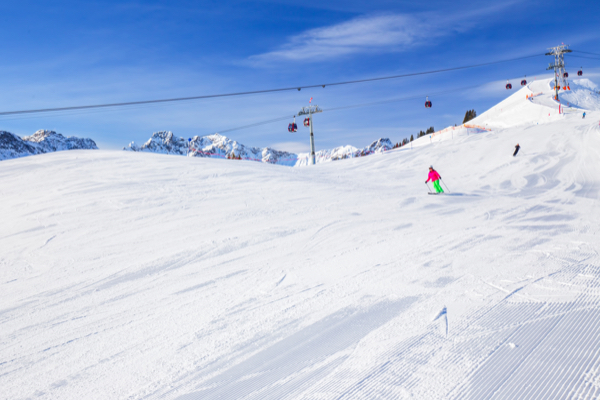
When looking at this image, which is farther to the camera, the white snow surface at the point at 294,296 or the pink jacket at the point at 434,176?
the pink jacket at the point at 434,176

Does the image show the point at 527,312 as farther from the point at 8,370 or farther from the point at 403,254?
the point at 8,370

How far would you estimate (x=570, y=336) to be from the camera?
3.74m

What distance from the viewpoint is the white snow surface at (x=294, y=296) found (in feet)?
11.1

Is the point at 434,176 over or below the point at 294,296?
over

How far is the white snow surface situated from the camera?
338 centimetres

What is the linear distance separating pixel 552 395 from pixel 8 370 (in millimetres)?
5399

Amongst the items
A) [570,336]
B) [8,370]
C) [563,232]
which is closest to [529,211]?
[563,232]

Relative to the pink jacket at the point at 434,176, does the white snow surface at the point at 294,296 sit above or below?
below

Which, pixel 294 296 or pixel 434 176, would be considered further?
pixel 434 176

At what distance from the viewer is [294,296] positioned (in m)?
5.21

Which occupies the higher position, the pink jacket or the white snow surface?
the pink jacket

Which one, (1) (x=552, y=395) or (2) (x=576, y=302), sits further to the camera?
(2) (x=576, y=302)

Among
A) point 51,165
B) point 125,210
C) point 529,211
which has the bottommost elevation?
point 529,211

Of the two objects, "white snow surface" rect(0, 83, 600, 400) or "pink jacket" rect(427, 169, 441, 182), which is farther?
"pink jacket" rect(427, 169, 441, 182)
